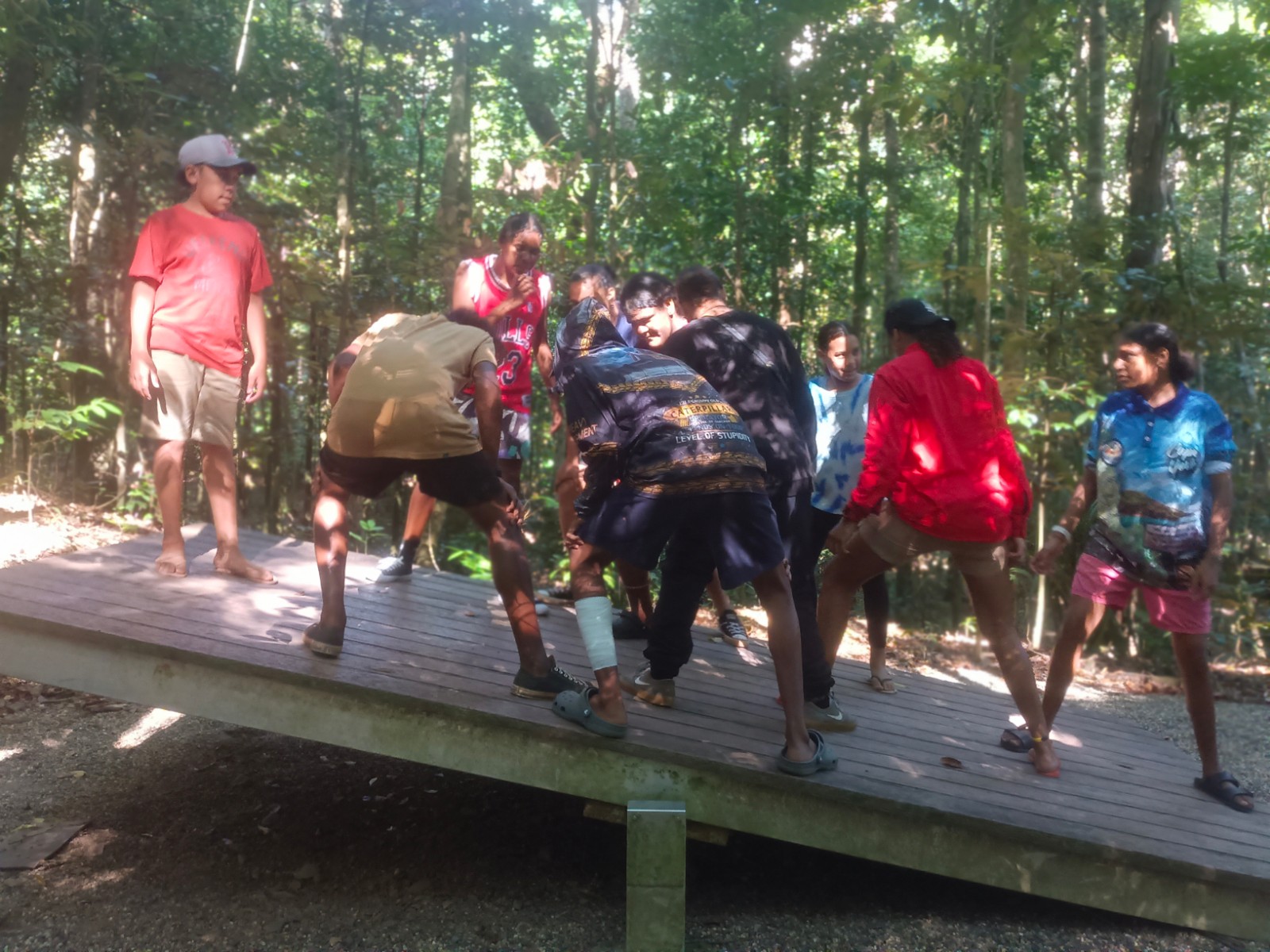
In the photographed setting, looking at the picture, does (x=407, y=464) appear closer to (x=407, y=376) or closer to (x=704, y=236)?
(x=407, y=376)

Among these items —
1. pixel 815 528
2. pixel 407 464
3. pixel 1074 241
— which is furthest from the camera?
pixel 1074 241

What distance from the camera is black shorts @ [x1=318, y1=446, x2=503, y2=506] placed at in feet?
11.6

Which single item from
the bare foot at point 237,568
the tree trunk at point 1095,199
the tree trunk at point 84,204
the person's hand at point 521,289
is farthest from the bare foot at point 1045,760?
the tree trunk at point 84,204

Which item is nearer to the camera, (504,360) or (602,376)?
(602,376)

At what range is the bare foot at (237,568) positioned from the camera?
15.5 ft

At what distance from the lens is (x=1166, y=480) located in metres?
3.81

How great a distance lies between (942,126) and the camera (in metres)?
10.6

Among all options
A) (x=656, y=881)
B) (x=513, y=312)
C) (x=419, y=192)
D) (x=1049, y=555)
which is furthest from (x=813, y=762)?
(x=419, y=192)

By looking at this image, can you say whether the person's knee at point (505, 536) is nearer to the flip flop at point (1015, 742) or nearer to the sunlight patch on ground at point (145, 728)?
the flip flop at point (1015, 742)

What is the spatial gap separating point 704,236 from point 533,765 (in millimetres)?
7532

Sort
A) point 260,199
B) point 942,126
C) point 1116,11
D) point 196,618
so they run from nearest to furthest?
1. point 196,618
2. point 260,199
3. point 942,126
4. point 1116,11

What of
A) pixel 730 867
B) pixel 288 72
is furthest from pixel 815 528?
pixel 288 72

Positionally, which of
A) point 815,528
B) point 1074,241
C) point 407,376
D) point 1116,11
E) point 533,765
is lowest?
point 533,765

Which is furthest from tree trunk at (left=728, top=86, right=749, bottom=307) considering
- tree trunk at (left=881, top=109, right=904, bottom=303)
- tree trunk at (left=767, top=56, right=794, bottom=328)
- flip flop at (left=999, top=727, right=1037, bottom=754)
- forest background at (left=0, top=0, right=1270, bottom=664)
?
flip flop at (left=999, top=727, right=1037, bottom=754)
